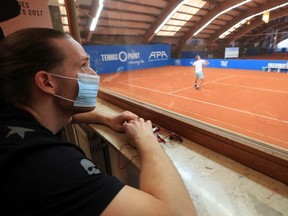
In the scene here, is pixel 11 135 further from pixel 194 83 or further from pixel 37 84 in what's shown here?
pixel 194 83

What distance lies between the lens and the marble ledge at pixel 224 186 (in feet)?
1.62

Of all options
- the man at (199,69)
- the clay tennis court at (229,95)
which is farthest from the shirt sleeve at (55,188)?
the man at (199,69)

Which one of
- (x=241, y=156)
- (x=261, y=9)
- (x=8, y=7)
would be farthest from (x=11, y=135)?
(x=8, y=7)

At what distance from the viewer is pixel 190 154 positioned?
2.46 feet

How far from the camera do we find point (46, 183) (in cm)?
35

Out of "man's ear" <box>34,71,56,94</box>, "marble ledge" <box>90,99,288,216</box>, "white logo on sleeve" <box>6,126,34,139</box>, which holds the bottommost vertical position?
"marble ledge" <box>90,99,288,216</box>

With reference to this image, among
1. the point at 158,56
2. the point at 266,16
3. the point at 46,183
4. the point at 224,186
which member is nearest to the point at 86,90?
the point at 46,183

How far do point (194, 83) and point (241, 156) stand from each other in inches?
214

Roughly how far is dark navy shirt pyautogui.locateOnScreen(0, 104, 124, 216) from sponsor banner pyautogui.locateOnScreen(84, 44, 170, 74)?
4284 mm

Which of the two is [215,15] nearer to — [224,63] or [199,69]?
[199,69]

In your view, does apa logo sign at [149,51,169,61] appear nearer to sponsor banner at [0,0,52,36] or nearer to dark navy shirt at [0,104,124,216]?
sponsor banner at [0,0,52,36]

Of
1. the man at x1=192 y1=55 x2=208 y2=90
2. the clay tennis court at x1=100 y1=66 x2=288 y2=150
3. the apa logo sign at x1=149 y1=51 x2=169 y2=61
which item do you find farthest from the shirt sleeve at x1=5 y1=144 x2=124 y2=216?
the apa logo sign at x1=149 y1=51 x2=169 y2=61

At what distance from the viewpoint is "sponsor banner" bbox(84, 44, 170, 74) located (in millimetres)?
5898

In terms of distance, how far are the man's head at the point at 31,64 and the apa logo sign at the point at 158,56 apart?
772 centimetres
